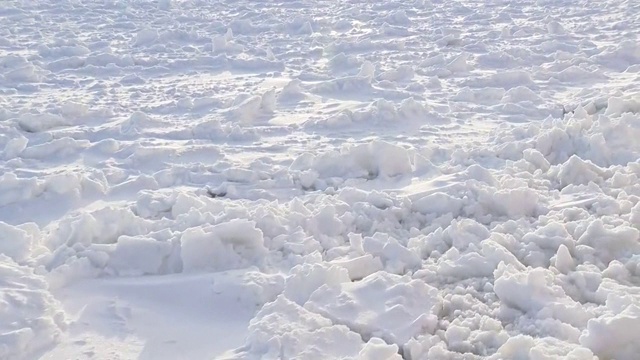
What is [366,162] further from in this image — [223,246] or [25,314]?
[25,314]

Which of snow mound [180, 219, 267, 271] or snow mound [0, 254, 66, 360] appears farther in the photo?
snow mound [180, 219, 267, 271]

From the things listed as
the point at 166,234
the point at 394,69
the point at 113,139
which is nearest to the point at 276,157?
the point at 113,139

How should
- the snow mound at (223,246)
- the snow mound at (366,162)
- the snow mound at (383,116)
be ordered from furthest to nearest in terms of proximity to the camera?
the snow mound at (383,116) < the snow mound at (366,162) < the snow mound at (223,246)

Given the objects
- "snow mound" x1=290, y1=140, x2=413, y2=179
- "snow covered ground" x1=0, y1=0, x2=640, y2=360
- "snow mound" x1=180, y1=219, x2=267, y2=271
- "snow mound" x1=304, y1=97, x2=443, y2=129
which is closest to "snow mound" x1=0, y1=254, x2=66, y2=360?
"snow covered ground" x1=0, y1=0, x2=640, y2=360

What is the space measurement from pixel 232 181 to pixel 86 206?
0.76 m

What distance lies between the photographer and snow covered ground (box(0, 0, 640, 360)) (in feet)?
8.37

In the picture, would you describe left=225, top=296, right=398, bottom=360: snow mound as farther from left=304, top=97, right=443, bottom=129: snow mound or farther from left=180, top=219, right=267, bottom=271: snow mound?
left=304, top=97, right=443, bottom=129: snow mound

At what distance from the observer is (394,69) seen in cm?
613

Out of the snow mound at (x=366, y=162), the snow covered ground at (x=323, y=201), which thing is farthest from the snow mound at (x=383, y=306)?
the snow mound at (x=366, y=162)

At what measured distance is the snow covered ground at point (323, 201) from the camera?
Result: 8.37 ft

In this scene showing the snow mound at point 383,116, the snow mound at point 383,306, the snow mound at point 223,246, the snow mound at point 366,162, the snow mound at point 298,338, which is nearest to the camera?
the snow mound at point 298,338

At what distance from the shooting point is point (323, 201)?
358 cm

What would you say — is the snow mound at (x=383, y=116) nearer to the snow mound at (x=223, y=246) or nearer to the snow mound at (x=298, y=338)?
the snow mound at (x=223, y=246)

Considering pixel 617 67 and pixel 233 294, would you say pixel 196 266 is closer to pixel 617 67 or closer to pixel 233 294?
pixel 233 294
